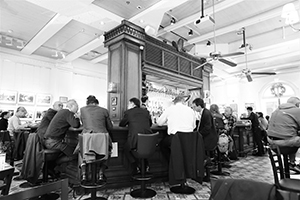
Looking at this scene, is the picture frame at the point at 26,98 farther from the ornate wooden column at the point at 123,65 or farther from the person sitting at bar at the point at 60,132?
the person sitting at bar at the point at 60,132

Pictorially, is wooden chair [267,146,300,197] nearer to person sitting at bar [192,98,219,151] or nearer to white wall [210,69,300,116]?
person sitting at bar [192,98,219,151]

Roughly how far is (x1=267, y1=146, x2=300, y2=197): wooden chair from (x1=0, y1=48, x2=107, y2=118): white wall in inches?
362

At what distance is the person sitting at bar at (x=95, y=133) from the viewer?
2752 mm

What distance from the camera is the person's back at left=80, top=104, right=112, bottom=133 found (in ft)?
9.78

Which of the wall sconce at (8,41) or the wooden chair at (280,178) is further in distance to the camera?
the wall sconce at (8,41)

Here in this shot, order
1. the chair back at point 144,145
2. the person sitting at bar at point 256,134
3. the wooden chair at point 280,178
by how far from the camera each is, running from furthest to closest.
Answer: the person sitting at bar at point 256,134 < the chair back at point 144,145 < the wooden chair at point 280,178

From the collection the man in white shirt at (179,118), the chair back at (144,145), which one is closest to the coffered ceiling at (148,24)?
the man in white shirt at (179,118)

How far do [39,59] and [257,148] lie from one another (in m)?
9.87

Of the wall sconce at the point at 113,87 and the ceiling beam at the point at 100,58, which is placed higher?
the ceiling beam at the point at 100,58

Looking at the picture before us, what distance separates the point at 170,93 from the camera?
6.70 meters

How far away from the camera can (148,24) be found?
5758 mm

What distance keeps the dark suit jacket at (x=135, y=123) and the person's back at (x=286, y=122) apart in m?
2.07

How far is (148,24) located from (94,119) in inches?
151

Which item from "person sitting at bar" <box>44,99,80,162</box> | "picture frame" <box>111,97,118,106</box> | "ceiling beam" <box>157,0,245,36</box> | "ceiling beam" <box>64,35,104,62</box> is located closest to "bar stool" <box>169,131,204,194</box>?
"person sitting at bar" <box>44,99,80,162</box>
